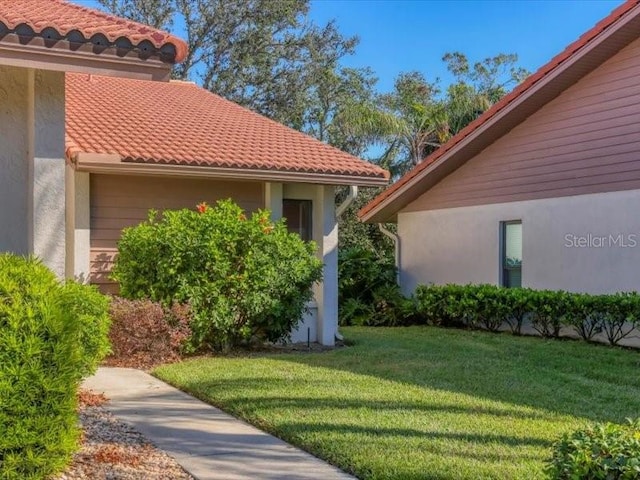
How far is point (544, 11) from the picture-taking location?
95.3 feet

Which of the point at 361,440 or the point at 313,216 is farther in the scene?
the point at 313,216

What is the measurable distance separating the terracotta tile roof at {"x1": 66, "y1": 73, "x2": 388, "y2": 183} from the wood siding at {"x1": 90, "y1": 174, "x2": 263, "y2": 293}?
2.09 ft

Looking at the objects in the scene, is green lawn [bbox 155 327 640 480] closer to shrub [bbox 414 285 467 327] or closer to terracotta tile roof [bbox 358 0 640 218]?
shrub [bbox 414 285 467 327]

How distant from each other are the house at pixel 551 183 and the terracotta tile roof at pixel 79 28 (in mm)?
9012

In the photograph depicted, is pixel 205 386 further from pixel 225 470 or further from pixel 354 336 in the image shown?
pixel 354 336

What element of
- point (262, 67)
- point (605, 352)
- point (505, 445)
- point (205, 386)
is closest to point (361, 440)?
point (505, 445)

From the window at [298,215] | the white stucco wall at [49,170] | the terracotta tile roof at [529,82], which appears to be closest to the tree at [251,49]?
the terracotta tile roof at [529,82]

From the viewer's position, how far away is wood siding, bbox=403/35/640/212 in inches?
495

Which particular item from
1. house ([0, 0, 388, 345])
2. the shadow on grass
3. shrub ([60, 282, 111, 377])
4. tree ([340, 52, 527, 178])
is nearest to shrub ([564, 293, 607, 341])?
the shadow on grass

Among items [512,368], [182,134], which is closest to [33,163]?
[182,134]

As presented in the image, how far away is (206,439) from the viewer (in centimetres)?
575

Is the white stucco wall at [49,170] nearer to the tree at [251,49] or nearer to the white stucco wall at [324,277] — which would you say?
the white stucco wall at [324,277]

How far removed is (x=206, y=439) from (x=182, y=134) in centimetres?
757

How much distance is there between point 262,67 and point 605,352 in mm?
20883
